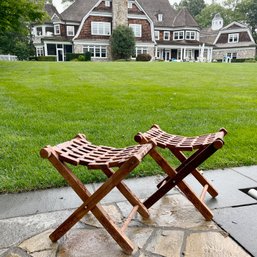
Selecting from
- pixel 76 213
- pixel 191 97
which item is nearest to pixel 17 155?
pixel 76 213

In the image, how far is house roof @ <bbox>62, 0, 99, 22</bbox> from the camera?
3450cm

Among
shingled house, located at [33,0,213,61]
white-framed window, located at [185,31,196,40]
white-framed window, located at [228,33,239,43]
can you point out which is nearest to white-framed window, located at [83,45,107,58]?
shingled house, located at [33,0,213,61]

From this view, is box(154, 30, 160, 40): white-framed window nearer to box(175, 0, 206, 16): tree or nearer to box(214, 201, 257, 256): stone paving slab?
box(175, 0, 206, 16): tree

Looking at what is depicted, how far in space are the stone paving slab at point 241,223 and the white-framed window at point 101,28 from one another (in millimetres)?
34374

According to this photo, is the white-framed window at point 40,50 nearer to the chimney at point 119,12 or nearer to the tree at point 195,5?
the chimney at point 119,12

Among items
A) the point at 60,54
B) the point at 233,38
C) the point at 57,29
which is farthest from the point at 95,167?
the point at 233,38

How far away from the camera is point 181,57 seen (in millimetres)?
39906

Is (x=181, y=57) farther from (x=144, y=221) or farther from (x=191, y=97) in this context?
(x=144, y=221)

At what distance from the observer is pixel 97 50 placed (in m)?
34.6

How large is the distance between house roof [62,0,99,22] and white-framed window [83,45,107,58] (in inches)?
151

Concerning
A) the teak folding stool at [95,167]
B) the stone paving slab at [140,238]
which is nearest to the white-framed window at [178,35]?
the stone paving slab at [140,238]

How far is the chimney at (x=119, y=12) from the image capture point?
3372cm

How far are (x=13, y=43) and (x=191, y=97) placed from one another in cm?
3344

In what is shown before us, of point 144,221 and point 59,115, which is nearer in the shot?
point 144,221
